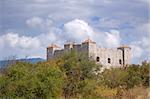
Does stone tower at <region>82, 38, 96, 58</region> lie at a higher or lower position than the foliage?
lower

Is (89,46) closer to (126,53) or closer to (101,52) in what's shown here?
(101,52)

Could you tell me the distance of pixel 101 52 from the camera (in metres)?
59.8

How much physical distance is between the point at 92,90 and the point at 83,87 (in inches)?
26.3

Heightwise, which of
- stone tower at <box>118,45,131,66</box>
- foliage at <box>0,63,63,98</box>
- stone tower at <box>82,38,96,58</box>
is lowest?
stone tower at <box>118,45,131,66</box>

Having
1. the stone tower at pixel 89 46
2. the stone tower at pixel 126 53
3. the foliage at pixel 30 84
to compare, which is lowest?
the stone tower at pixel 126 53

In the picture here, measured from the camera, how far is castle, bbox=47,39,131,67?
58325mm

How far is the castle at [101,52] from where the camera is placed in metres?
58.3

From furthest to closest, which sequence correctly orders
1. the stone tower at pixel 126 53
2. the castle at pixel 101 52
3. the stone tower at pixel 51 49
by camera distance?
the stone tower at pixel 126 53, the stone tower at pixel 51 49, the castle at pixel 101 52

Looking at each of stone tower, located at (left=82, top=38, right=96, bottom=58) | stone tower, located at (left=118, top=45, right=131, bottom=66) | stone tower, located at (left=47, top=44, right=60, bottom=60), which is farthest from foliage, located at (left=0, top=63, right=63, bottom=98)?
stone tower, located at (left=118, top=45, right=131, bottom=66)

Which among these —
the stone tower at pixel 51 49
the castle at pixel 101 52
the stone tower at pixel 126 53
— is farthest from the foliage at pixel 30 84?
the stone tower at pixel 126 53

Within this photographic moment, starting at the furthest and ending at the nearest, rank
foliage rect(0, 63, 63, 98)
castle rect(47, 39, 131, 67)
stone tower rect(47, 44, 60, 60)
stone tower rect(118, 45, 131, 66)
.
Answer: stone tower rect(118, 45, 131, 66)
stone tower rect(47, 44, 60, 60)
castle rect(47, 39, 131, 67)
foliage rect(0, 63, 63, 98)

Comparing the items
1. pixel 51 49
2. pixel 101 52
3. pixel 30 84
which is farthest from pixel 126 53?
pixel 30 84

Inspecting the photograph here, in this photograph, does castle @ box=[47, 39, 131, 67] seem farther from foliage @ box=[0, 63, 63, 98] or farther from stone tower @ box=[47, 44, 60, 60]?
foliage @ box=[0, 63, 63, 98]

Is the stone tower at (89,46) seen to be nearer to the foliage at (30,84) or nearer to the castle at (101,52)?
the castle at (101,52)
